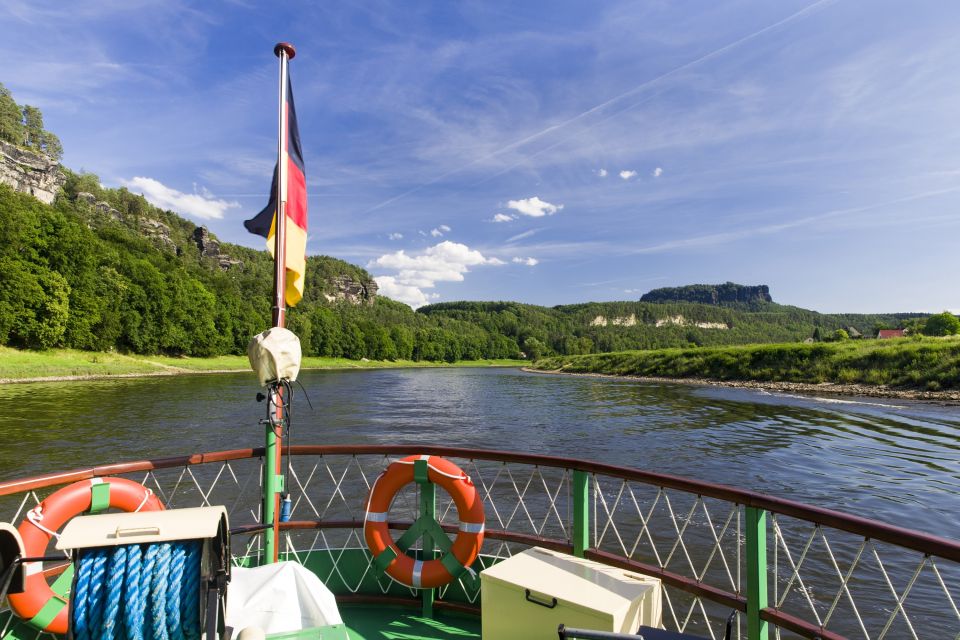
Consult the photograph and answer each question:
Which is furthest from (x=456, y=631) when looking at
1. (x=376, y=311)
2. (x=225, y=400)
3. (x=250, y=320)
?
(x=376, y=311)

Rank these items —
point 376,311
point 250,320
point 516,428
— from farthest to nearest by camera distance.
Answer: point 376,311 < point 250,320 < point 516,428

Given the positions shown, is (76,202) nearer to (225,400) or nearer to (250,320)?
(250,320)

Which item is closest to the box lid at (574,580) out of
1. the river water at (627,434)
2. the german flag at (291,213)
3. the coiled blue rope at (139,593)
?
the coiled blue rope at (139,593)

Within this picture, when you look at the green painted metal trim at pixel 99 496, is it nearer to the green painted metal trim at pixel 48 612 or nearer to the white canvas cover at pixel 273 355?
the green painted metal trim at pixel 48 612

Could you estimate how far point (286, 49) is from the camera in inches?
171

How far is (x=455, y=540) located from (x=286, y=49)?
4159mm

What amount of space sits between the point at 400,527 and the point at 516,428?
17.4m

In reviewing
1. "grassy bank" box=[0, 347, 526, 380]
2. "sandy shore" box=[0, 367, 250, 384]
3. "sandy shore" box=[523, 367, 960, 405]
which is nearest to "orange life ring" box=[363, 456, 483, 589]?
"sandy shore" box=[523, 367, 960, 405]

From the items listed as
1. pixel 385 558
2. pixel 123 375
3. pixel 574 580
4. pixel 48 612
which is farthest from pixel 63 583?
pixel 123 375

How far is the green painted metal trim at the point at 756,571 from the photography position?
9.20ft

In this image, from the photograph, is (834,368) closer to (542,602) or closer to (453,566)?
(453,566)

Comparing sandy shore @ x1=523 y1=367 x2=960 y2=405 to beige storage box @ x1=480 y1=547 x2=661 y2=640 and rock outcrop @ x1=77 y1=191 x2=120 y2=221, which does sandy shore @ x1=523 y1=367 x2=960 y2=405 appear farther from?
rock outcrop @ x1=77 y1=191 x2=120 y2=221

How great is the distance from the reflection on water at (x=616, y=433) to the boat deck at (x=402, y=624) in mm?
9501

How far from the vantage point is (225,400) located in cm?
2791
